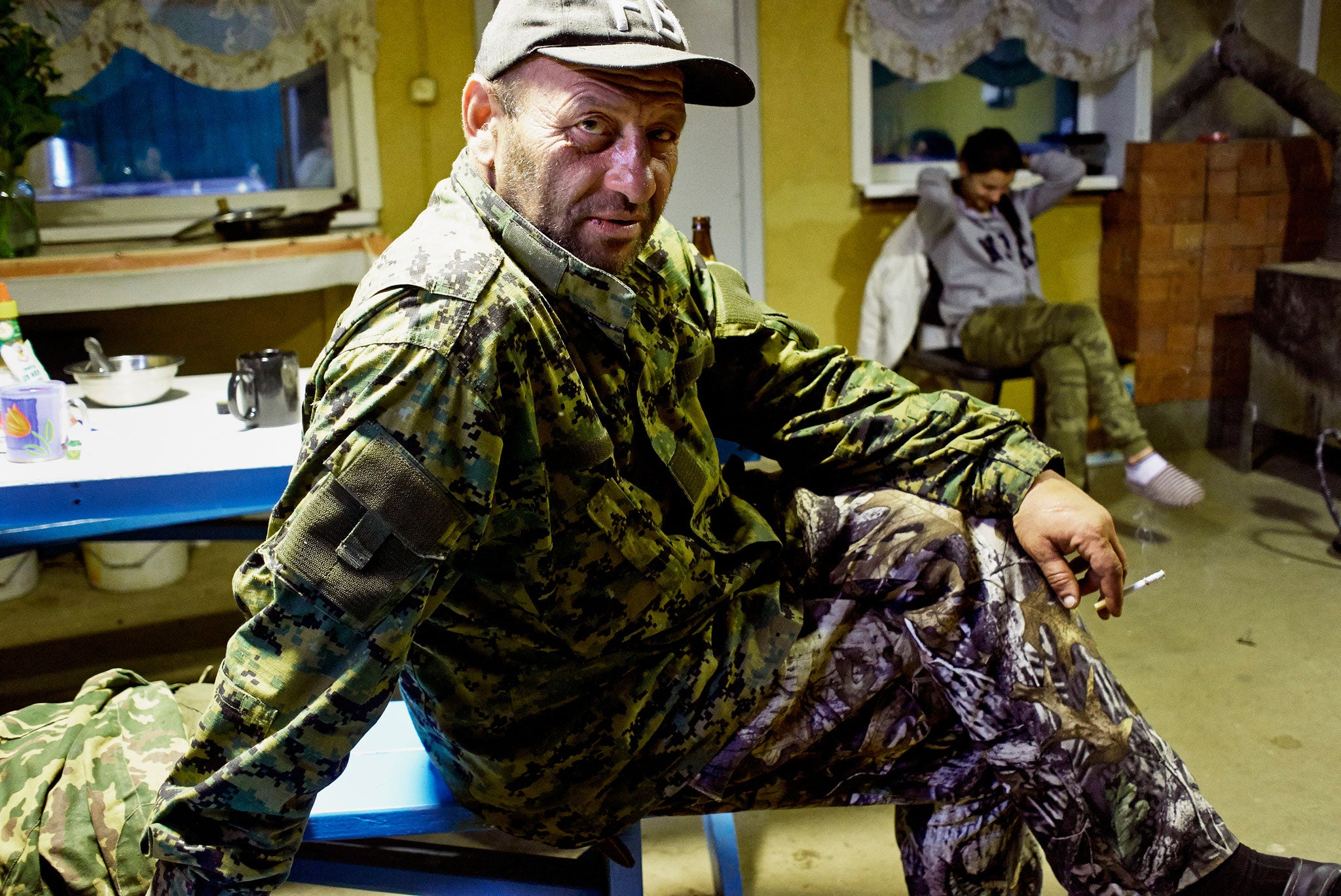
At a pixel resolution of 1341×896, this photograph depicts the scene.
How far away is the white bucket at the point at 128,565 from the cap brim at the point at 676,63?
2722 millimetres

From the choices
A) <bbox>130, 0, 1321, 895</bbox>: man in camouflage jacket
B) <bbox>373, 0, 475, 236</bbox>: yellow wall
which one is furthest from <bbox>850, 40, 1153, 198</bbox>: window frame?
<bbox>130, 0, 1321, 895</bbox>: man in camouflage jacket

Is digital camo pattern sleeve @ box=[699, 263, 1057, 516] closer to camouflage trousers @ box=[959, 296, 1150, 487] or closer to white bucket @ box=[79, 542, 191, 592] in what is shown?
camouflage trousers @ box=[959, 296, 1150, 487]

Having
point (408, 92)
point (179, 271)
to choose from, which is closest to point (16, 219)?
point (179, 271)

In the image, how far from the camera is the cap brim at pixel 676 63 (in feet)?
3.82

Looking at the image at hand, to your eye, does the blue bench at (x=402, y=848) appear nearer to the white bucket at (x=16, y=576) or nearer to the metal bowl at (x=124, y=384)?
the metal bowl at (x=124, y=384)

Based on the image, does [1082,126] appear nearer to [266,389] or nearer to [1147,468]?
[1147,468]

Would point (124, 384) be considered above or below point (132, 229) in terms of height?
below

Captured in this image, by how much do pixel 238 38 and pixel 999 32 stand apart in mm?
2714

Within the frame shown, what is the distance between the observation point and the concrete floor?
208cm

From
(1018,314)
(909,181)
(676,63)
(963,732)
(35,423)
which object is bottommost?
(963,732)

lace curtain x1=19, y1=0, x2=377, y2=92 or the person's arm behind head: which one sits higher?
lace curtain x1=19, y1=0, x2=377, y2=92

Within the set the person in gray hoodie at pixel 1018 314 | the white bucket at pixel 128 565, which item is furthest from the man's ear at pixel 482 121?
the person in gray hoodie at pixel 1018 314

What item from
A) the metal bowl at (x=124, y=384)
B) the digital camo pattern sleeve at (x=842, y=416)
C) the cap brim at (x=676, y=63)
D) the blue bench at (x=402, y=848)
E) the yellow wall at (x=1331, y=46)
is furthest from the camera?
the yellow wall at (x=1331, y=46)

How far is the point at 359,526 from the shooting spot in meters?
1.03
